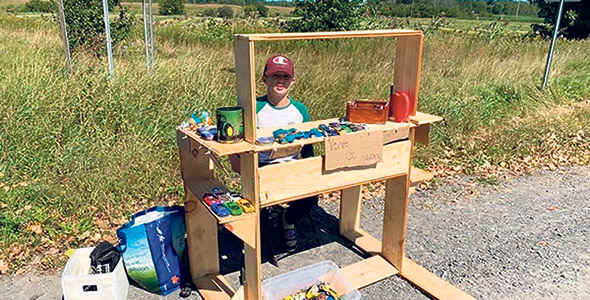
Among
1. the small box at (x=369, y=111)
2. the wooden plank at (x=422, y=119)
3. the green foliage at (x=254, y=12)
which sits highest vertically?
the green foliage at (x=254, y=12)

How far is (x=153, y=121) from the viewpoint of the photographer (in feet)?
14.9

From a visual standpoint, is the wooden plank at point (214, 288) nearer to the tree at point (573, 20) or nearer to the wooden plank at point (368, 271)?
the wooden plank at point (368, 271)

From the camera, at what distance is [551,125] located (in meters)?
6.23

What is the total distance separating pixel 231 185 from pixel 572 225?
3.09 m

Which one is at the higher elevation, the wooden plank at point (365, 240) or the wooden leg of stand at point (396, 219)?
the wooden leg of stand at point (396, 219)

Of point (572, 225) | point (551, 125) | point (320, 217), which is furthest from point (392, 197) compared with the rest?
point (551, 125)

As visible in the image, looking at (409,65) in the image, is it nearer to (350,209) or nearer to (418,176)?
(418,176)

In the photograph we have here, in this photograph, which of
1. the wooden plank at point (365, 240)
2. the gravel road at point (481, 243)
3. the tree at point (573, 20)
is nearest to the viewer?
the gravel road at point (481, 243)

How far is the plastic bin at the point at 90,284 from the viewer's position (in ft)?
8.03

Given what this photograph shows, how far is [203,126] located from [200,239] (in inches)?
31.7

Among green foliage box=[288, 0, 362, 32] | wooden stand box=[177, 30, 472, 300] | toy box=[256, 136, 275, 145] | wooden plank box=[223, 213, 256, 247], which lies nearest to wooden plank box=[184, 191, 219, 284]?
wooden stand box=[177, 30, 472, 300]

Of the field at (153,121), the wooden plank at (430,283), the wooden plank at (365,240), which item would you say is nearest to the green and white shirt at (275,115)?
the wooden plank at (365,240)

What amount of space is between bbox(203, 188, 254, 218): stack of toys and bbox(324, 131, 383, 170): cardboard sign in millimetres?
504

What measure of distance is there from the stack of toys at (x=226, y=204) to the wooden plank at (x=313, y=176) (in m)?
0.11
